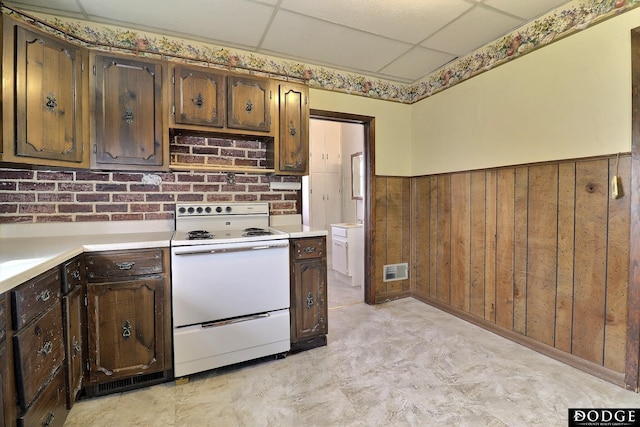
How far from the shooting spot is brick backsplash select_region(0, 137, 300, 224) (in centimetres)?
205

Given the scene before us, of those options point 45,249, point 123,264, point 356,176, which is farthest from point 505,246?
point 45,249

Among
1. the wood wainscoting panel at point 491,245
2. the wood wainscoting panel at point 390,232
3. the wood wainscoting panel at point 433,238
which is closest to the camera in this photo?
the wood wainscoting panel at point 491,245

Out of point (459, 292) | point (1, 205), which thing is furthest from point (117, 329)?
point (459, 292)

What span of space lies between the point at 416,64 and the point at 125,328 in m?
3.32

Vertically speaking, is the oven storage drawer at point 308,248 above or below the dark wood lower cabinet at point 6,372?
above

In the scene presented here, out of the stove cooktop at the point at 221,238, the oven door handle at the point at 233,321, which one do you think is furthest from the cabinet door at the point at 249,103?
the oven door handle at the point at 233,321

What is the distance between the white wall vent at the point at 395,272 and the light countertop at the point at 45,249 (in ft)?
7.75

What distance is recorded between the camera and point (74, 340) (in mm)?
1626

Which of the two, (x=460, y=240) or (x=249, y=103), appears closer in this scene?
(x=249, y=103)

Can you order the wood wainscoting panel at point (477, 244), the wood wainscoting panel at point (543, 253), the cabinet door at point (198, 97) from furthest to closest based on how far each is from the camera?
the wood wainscoting panel at point (477, 244) < the cabinet door at point (198, 97) < the wood wainscoting panel at point (543, 253)

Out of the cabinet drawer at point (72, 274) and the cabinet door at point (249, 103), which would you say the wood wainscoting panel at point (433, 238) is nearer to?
the cabinet door at point (249, 103)

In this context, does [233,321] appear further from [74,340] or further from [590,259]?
[590,259]

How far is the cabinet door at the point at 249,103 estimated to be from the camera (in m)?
2.34

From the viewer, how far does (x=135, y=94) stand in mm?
2064
